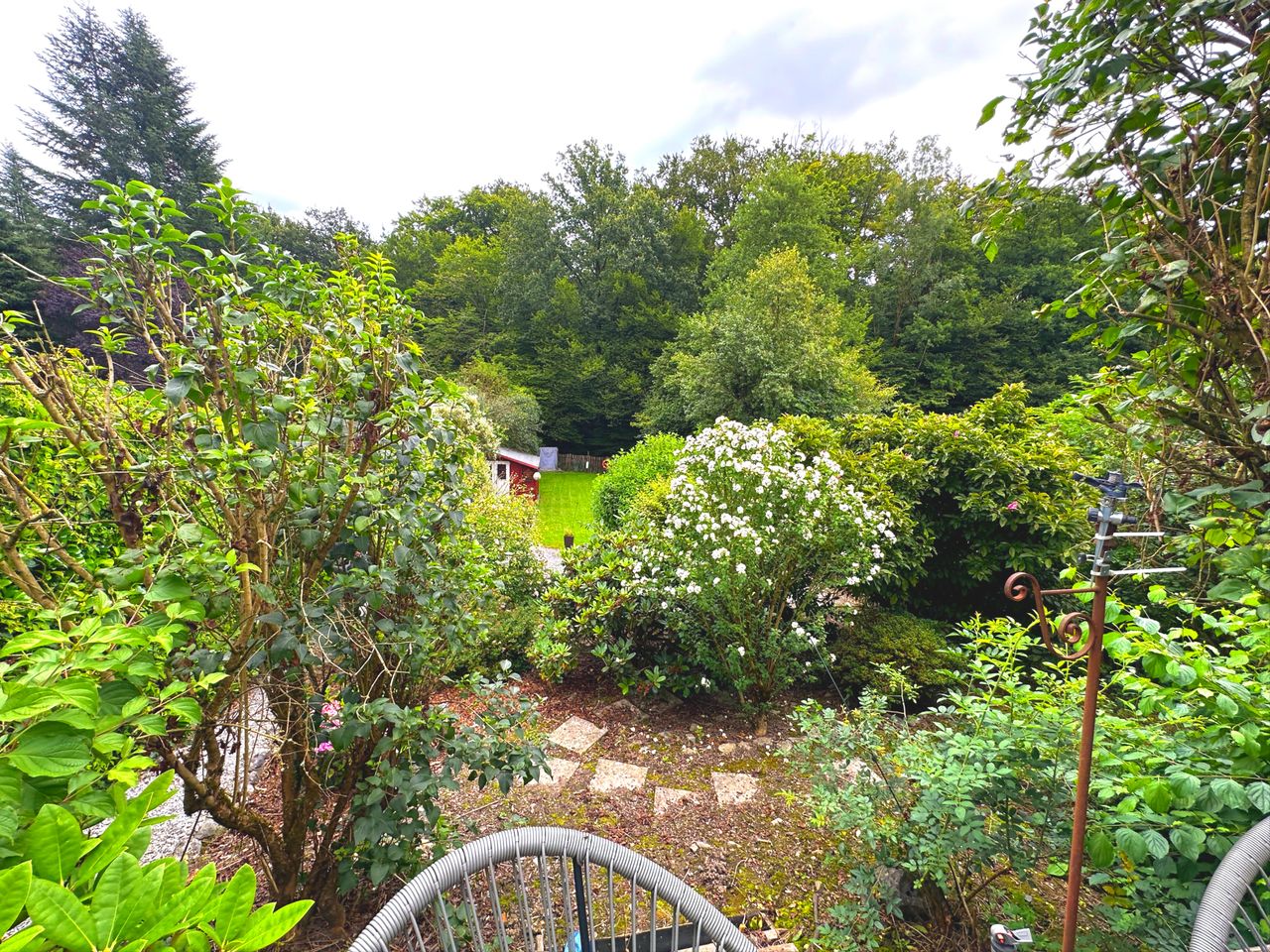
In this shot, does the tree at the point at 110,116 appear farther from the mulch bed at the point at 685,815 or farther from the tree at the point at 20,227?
the mulch bed at the point at 685,815

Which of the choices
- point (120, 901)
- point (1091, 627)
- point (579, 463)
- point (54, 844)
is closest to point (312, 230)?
point (579, 463)

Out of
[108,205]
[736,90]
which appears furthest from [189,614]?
[736,90]

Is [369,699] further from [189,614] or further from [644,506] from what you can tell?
[644,506]

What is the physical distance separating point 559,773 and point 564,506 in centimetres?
1142

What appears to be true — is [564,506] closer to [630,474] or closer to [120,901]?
[630,474]

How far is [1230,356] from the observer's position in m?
1.13

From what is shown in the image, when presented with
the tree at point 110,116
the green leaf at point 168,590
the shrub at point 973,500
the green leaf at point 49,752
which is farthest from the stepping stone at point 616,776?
the tree at point 110,116

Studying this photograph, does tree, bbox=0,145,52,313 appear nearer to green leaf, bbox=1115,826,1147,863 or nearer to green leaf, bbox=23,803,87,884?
green leaf, bbox=23,803,87,884

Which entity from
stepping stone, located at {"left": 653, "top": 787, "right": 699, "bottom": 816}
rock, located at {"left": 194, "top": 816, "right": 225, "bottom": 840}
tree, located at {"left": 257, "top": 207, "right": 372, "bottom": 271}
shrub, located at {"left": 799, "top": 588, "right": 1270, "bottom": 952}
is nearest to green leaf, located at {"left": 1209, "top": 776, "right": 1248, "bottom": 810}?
shrub, located at {"left": 799, "top": 588, "right": 1270, "bottom": 952}

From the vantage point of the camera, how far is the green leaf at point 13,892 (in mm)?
466

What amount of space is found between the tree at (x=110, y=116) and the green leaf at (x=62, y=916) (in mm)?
24380

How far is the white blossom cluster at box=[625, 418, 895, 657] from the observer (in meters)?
3.01

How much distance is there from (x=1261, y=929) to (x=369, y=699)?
227 cm

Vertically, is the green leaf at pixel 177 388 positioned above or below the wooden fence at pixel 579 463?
above
